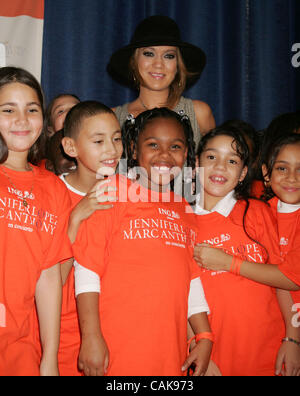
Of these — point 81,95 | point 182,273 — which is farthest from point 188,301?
point 81,95

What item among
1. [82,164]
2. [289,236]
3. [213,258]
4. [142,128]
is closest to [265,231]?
[289,236]

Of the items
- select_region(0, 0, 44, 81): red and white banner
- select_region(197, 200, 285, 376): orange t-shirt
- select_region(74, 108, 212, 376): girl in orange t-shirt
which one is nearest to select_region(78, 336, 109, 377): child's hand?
select_region(74, 108, 212, 376): girl in orange t-shirt

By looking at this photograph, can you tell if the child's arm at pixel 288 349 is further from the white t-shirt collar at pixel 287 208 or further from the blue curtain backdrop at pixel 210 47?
the blue curtain backdrop at pixel 210 47

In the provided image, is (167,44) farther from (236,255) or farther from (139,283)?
(139,283)

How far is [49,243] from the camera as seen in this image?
1.25 metres

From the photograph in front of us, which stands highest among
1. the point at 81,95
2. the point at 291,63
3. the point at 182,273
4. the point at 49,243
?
the point at 291,63

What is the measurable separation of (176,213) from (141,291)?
0.33 m

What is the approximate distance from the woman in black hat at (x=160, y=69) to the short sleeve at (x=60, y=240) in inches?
28.1

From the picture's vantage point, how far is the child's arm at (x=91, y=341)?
1.13 metres

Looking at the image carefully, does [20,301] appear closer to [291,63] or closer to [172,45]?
[172,45]

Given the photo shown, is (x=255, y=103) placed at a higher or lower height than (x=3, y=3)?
lower

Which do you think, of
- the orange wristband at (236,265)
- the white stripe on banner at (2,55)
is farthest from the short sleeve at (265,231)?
the white stripe on banner at (2,55)

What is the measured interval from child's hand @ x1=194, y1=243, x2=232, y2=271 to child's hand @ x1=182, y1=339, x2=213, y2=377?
25cm

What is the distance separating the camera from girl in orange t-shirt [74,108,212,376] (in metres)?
1.18
